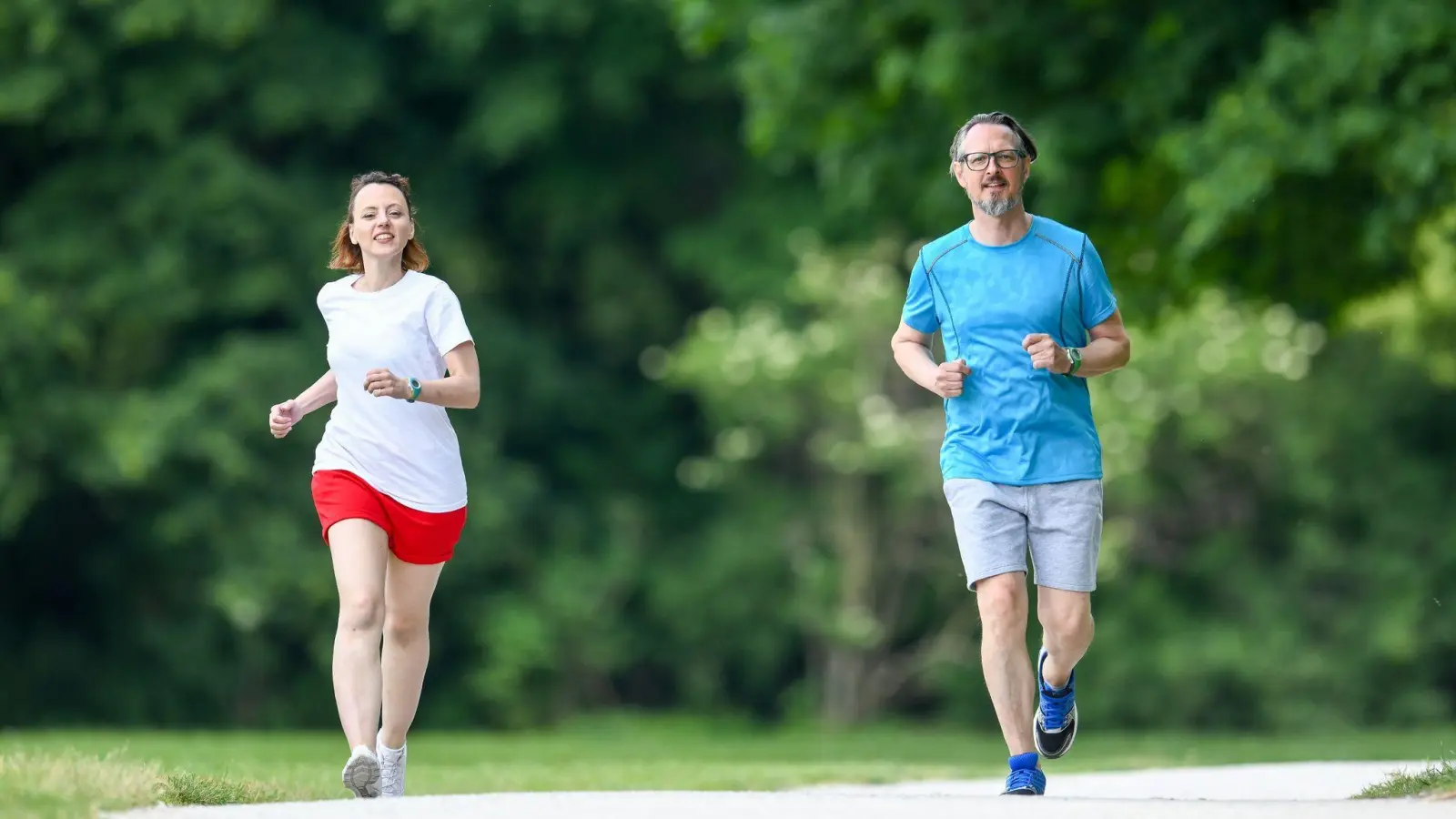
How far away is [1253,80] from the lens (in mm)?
10922

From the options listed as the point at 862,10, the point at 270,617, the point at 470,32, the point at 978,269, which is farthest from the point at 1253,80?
the point at 270,617

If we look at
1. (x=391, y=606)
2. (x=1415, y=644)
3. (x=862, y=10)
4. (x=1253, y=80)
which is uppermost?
(x=862, y=10)

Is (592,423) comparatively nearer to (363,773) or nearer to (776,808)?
(363,773)

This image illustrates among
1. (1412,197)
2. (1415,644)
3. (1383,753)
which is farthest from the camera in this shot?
(1415,644)

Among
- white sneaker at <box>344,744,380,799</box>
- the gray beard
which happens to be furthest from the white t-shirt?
the gray beard

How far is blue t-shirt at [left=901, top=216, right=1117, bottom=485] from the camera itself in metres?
6.08

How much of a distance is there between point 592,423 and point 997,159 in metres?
17.8

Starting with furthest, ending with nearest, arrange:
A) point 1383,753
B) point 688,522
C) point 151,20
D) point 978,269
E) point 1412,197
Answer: point 688,522, point 151,20, point 1383,753, point 1412,197, point 978,269

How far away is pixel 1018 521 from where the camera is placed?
6.15 metres

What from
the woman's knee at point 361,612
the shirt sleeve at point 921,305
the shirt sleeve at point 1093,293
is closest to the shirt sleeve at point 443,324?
the woman's knee at point 361,612

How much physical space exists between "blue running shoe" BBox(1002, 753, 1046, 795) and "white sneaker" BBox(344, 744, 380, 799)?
1.78 metres

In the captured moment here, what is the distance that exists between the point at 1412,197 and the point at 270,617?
44.4ft

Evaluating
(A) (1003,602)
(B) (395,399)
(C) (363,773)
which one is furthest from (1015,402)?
(C) (363,773)

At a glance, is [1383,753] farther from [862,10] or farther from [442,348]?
[442,348]
